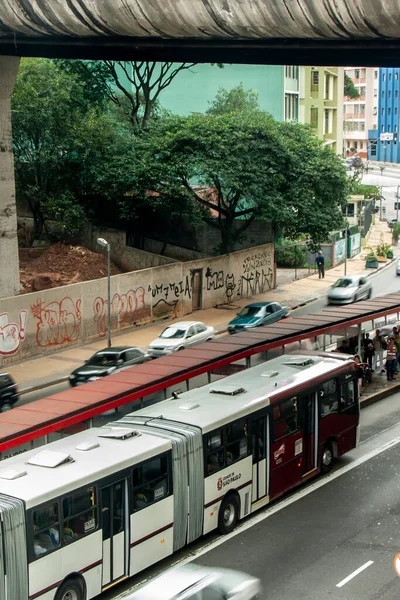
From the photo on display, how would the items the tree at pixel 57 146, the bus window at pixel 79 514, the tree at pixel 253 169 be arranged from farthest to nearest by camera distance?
the tree at pixel 253 169, the tree at pixel 57 146, the bus window at pixel 79 514

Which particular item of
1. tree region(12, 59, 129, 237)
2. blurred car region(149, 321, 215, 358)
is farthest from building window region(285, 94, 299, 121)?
blurred car region(149, 321, 215, 358)

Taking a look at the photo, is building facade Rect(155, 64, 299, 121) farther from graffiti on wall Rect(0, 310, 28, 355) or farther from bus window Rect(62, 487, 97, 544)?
bus window Rect(62, 487, 97, 544)

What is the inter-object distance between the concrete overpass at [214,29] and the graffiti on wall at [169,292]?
713 inches

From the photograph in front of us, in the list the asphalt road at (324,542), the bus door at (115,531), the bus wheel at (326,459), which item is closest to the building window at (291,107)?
the asphalt road at (324,542)

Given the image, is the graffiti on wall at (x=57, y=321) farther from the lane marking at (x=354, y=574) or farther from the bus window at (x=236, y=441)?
the lane marking at (x=354, y=574)

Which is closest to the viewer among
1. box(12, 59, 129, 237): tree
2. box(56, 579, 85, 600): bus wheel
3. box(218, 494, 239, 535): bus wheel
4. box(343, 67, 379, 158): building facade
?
box(56, 579, 85, 600): bus wheel

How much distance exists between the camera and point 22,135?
47.1 m

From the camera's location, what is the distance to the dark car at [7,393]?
28.6 meters

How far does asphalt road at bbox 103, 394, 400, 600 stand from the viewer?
15.9 metres

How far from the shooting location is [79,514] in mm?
14867

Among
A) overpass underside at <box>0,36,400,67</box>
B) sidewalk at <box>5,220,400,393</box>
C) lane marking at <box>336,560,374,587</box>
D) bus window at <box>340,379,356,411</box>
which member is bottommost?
sidewalk at <box>5,220,400,393</box>

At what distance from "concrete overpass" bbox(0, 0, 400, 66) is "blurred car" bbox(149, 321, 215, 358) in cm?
1217

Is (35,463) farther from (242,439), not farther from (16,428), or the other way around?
(242,439)

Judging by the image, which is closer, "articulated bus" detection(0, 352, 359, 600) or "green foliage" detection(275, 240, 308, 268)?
"articulated bus" detection(0, 352, 359, 600)
